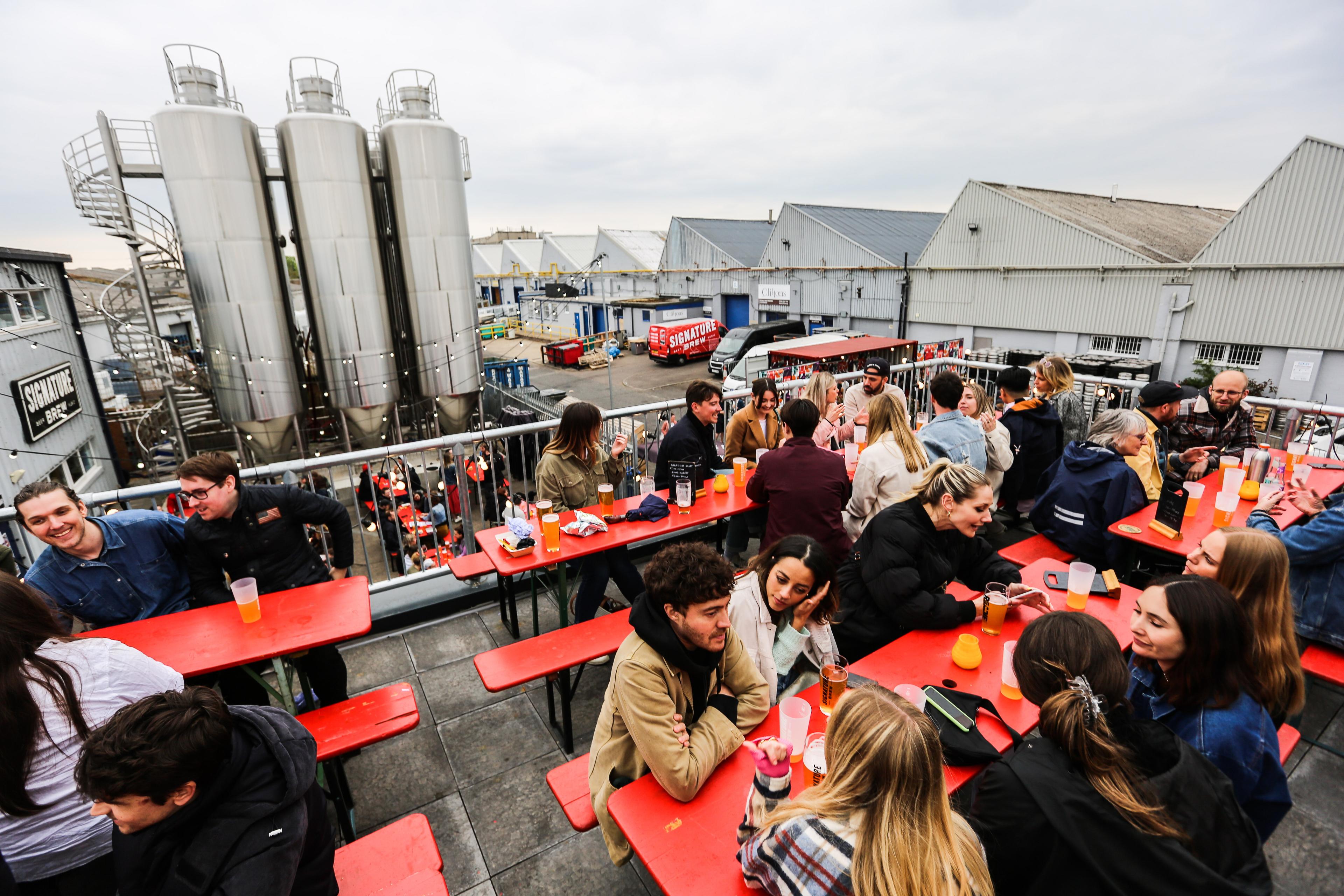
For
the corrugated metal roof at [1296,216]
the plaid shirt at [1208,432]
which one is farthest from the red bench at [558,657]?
the corrugated metal roof at [1296,216]

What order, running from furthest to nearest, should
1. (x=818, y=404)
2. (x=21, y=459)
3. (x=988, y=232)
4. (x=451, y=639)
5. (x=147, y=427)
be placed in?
(x=988, y=232)
(x=147, y=427)
(x=21, y=459)
(x=818, y=404)
(x=451, y=639)

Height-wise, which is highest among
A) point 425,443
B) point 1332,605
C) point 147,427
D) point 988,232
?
point 988,232

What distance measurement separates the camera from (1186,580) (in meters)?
2.12

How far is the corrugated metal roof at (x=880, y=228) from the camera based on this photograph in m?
30.6

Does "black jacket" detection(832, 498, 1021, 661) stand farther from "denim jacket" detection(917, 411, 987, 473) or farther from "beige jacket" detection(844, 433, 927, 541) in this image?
"denim jacket" detection(917, 411, 987, 473)

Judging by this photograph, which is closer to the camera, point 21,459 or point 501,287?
point 21,459

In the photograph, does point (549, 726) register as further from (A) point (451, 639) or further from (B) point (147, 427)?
(B) point (147, 427)

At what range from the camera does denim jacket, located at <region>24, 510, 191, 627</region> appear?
3113 millimetres

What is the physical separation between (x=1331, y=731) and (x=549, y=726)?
4.90 meters

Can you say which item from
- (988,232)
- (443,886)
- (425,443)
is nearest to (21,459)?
(425,443)

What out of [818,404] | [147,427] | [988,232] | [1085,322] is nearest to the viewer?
[818,404]

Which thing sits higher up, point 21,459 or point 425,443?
Answer: point 425,443

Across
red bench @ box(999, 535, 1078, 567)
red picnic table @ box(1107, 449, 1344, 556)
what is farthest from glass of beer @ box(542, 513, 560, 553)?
red picnic table @ box(1107, 449, 1344, 556)

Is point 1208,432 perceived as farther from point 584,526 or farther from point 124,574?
point 124,574
